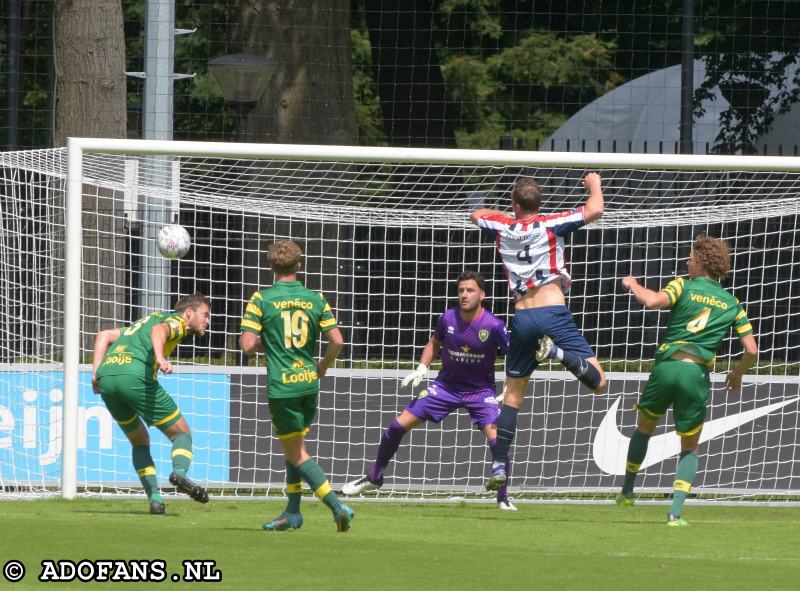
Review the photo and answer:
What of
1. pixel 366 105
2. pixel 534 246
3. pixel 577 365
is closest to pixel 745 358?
pixel 577 365

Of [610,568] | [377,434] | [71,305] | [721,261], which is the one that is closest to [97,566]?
[610,568]

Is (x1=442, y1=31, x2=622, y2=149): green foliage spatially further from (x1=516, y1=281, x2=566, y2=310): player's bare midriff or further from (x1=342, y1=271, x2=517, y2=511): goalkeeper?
(x1=516, y1=281, x2=566, y2=310): player's bare midriff

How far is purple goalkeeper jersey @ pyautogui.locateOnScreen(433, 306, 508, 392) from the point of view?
1086cm

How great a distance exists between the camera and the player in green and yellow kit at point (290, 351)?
27.8 ft

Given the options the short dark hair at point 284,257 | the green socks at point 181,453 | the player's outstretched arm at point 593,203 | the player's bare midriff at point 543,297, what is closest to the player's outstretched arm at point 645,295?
the player's outstretched arm at point 593,203

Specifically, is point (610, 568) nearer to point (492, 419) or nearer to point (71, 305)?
point (492, 419)

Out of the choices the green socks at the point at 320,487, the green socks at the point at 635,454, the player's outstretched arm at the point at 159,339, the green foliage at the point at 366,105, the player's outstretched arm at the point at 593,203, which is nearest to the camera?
the green socks at the point at 320,487

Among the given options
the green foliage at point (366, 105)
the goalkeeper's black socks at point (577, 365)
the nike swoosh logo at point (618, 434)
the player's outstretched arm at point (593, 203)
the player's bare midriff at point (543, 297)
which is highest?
the green foliage at point (366, 105)

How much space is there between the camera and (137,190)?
11477mm

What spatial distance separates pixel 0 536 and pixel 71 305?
2750mm

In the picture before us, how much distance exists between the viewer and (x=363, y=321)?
1366cm

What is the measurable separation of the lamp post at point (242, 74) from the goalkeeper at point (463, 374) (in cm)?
445

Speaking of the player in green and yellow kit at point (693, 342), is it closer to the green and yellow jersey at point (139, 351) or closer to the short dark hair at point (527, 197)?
the short dark hair at point (527, 197)

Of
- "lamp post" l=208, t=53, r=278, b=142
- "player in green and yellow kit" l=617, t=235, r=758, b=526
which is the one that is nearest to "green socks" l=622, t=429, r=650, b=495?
"player in green and yellow kit" l=617, t=235, r=758, b=526
